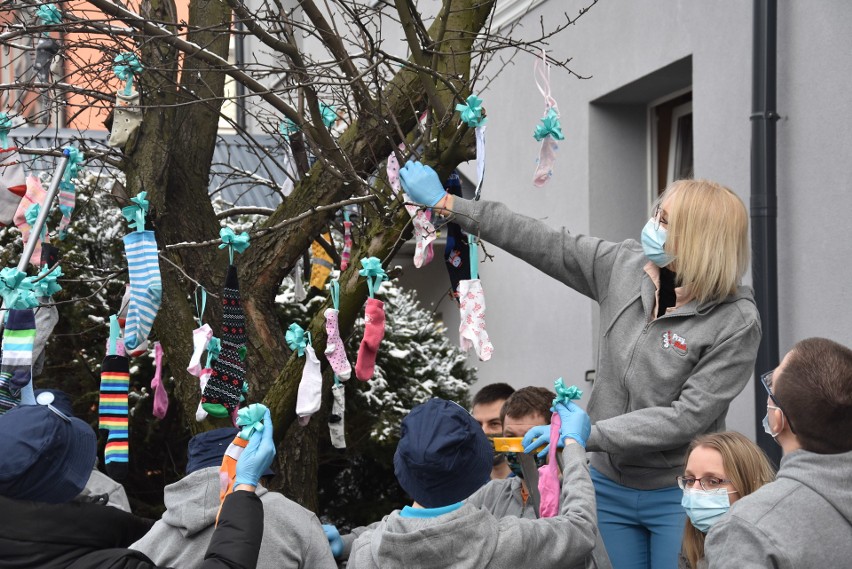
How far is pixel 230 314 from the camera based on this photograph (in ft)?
11.6

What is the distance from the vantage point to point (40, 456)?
224 centimetres

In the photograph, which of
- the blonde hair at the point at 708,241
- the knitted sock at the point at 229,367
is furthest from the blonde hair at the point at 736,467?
the knitted sock at the point at 229,367

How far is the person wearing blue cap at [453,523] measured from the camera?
2.41m

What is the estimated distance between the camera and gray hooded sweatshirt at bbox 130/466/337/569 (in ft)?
9.64

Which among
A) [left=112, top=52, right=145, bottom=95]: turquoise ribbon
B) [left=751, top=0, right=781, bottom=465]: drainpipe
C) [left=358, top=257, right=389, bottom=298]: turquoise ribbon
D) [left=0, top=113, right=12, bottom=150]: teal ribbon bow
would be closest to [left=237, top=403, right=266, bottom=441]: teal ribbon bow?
[left=358, top=257, right=389, bottom=298]: turquoise ribbon

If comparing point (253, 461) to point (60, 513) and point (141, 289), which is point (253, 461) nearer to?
point (60, 513)

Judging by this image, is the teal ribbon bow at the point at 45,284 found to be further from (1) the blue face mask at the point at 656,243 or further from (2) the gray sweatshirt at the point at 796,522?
(2) the gray sweatshirt at the point at 796,522

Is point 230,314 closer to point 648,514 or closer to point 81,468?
point 81,468

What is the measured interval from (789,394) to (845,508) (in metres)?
0.26

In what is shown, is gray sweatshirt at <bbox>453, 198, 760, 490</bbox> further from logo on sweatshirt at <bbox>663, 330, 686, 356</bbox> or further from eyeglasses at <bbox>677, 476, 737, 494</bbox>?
eyeglasses at <bbox>677, 476, 737, 494</bbox>

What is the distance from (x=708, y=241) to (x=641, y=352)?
15.2 inches

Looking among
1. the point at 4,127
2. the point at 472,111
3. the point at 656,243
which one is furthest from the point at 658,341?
the point at 4,127

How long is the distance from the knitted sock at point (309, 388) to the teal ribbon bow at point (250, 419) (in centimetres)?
85

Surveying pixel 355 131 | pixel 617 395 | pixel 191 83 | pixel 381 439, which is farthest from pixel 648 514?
pixel 381 439
